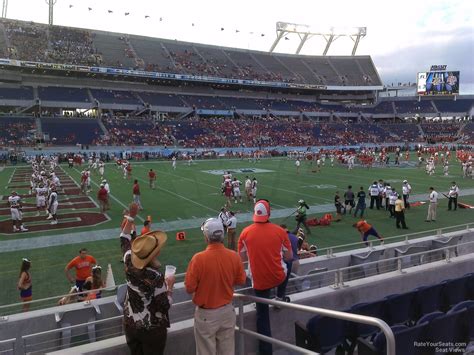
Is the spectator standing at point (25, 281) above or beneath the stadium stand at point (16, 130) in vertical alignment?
beneath

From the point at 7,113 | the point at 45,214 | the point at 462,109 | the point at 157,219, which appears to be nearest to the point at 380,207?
the point at 157,219

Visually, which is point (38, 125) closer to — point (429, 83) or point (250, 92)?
point (250, 92)

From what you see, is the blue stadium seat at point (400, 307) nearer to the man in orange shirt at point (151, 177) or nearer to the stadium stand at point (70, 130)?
the man in orange shirt at point (151, 177)

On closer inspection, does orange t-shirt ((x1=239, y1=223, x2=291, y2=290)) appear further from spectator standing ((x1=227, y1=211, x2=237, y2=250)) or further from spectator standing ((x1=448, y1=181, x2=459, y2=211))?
spectator standing ((x1=448, y1=181, x2=459, y2=211))

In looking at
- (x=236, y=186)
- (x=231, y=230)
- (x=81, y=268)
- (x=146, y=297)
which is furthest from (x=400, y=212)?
(x=146, y=297)

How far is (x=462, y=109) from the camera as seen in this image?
258 feet

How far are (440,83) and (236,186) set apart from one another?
67030 millimetres

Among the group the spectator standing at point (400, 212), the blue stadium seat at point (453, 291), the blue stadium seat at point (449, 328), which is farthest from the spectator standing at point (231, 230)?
the blue stadium seat at point (449, 328)

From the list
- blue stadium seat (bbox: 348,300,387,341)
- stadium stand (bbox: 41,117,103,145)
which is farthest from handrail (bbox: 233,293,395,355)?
stadium stand (bbox: 41,117,103,145)

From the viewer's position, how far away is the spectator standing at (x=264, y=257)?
4434 mm

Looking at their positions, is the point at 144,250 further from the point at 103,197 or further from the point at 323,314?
the point at 103,197

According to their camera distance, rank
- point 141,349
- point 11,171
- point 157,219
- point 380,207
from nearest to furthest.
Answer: point 141,349 < point 157,219 < point 380,207 < point 11,171

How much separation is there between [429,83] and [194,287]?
80692 mm

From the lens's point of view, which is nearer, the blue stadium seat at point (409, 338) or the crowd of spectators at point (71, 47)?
the blue stadium seat at point (409, 338)
